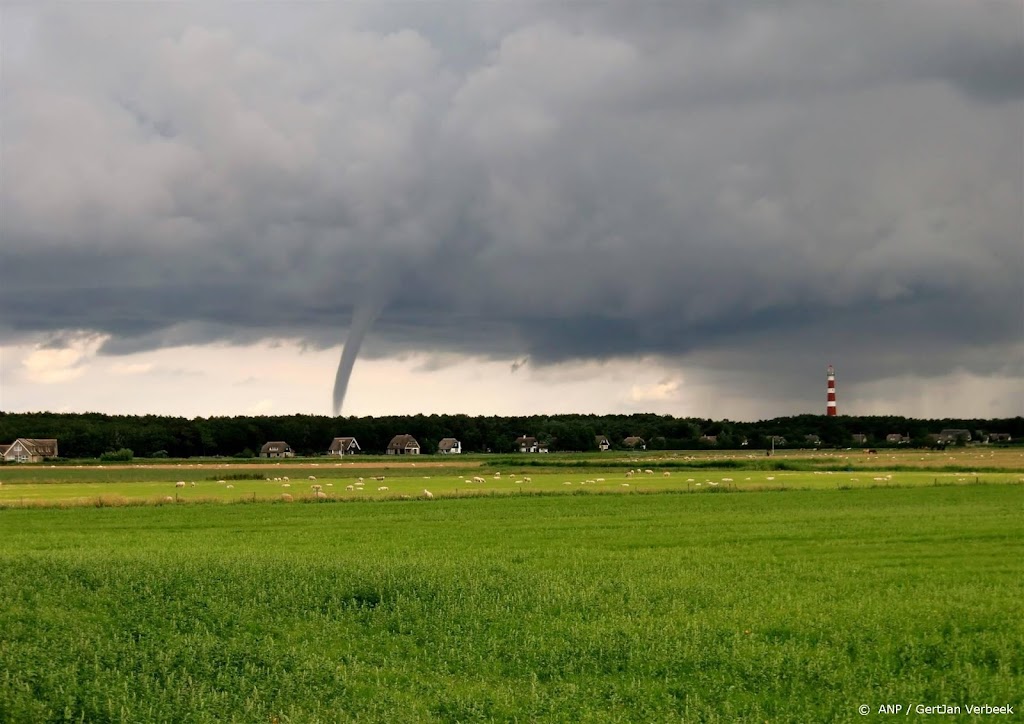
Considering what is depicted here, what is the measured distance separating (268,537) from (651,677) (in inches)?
1037

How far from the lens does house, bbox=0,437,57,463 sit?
6727 inches

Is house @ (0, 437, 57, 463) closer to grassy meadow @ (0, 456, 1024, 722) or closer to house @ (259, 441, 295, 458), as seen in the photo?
house @ (259, 441, 295, 458)

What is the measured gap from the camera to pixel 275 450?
194 m

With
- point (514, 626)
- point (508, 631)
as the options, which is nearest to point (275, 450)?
point (514, 626)

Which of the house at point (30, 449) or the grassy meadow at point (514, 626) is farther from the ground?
the grassy meadow at point (514, 626)

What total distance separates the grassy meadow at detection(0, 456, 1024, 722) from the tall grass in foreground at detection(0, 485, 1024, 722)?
0.21 feet

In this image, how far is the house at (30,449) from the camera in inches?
6727

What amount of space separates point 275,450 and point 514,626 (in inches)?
7123

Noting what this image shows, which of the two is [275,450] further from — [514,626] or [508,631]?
[508,631]

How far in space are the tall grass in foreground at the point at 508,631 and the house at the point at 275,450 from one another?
529 feet

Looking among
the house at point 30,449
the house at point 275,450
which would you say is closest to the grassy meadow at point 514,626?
the house at point 30,449

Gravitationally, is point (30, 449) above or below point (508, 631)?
below

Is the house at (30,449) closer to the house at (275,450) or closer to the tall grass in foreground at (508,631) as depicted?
the house at (275,450)

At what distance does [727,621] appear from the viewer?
66.3 ft
